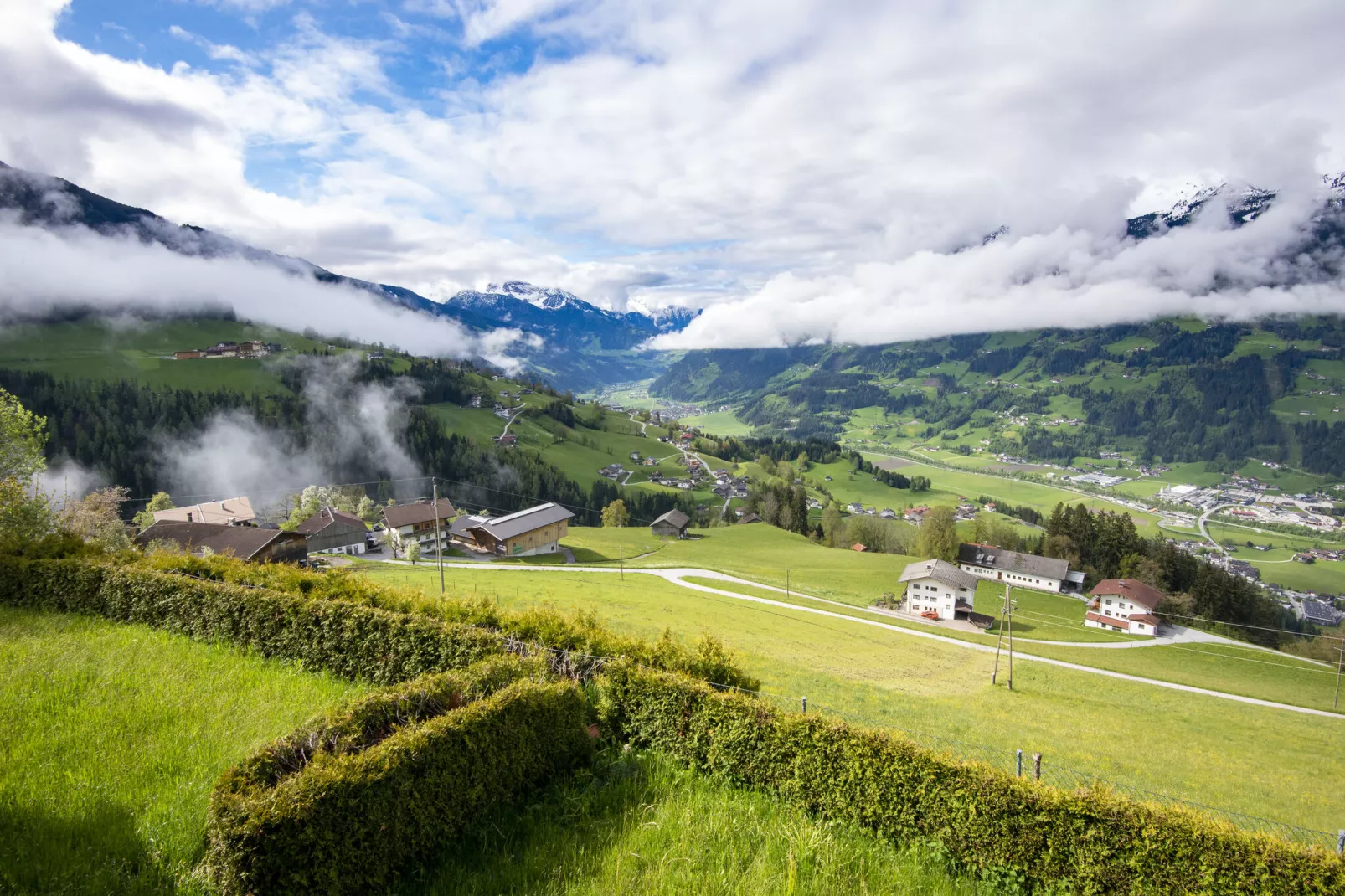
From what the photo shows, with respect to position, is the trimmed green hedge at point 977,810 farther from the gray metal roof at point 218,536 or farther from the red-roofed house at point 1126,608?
the red-roofed house at point 1126,608

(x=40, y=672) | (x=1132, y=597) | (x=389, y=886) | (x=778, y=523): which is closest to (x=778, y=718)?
(x=389, y=886)

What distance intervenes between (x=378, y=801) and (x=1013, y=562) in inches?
4034

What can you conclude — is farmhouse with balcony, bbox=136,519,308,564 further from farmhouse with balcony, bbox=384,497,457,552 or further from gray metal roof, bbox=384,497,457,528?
gray metal roof, bbox=384,497,457,528

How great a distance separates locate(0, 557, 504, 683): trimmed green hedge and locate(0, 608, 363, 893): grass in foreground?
72cm

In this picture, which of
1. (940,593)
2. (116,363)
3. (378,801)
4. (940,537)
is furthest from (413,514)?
(116,363)

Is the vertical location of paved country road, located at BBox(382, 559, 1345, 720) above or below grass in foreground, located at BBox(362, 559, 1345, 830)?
below

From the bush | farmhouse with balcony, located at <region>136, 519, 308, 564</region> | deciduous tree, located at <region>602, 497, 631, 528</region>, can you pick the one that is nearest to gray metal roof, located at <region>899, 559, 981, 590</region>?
the bush

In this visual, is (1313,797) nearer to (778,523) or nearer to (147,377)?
(778,523)

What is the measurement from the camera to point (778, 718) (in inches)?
456

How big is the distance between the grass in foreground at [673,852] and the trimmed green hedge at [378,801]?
57 centimetres

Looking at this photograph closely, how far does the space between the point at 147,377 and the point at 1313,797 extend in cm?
24023

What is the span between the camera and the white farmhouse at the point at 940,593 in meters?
68.7

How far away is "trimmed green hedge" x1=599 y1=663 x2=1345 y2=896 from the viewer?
8.71 meters

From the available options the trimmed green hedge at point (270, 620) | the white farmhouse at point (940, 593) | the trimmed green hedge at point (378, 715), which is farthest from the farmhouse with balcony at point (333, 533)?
the trimmed green hedge at point (378, 715)
